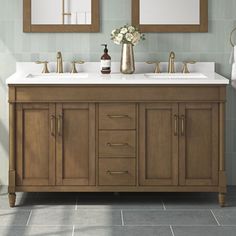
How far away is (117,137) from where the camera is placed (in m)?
4.39

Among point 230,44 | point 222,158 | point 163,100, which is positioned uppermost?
point 230,44

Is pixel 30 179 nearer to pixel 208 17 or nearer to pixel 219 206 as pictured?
pixel 219 206

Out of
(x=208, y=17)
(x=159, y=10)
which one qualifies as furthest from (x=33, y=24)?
(x=208, y=17)

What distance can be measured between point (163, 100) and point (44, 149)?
2.52 ft

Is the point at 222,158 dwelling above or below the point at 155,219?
above

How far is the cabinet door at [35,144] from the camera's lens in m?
4.37

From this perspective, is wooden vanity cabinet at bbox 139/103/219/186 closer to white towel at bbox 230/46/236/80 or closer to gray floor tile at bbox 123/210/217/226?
gray floor tile at bbox 123/210/217/226

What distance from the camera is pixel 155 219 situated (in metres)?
4.09

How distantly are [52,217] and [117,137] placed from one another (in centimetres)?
63

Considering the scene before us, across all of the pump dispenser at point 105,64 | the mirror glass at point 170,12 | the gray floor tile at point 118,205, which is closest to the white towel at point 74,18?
the pump dispenser at point 105,64

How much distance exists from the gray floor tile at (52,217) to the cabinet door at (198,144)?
735 mm

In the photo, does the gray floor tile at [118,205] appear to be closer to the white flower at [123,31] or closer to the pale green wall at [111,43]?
the pale green wall at [111,43]

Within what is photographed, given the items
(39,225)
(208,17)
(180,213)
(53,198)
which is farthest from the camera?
(208,17)

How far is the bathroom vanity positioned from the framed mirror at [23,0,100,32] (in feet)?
2.06
